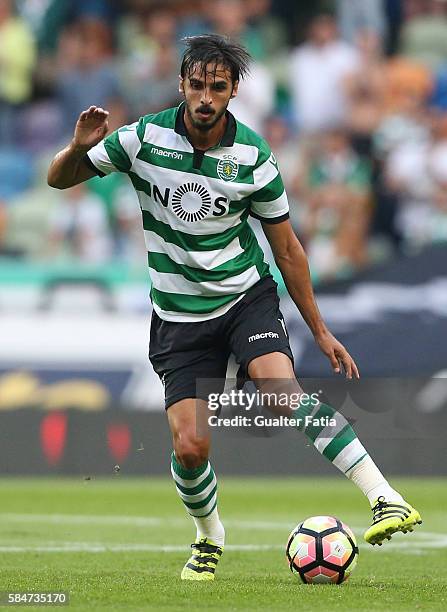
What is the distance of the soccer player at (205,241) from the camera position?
6.50 m

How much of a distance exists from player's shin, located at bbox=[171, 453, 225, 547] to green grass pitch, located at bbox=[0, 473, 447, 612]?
0.24 metres

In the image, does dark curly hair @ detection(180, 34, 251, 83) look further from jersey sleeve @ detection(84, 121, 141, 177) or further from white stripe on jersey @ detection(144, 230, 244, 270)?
white stripe on jersey @ detection(144, 230, 244, 270)

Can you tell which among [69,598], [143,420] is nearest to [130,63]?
[143,420]

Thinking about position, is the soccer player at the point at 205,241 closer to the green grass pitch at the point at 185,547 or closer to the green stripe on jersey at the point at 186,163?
the green stripe on jersey at the point at 186,163

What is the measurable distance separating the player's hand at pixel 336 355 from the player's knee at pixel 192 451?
2.44 feet

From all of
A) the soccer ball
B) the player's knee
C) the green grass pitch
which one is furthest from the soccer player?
the green grass pitch

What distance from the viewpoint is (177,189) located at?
6629mm

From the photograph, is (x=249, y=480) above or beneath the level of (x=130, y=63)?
beneath

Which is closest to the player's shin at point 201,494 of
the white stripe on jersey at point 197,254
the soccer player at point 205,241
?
the soccer player at point 205,241

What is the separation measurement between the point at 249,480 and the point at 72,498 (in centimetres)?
256

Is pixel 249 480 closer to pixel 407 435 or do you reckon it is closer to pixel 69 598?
pixel 407 435

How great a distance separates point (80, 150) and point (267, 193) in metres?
0.94

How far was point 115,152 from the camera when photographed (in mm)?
6691

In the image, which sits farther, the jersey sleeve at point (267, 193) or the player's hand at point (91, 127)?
the jersey sleeve at point (267, 193)
